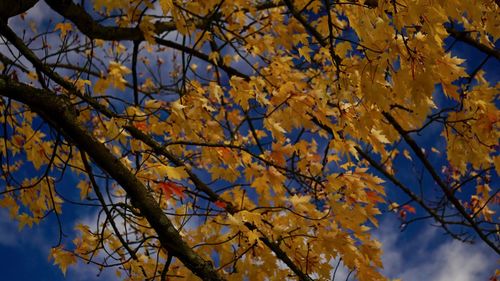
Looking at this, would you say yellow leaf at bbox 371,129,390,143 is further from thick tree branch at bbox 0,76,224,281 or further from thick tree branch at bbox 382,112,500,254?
thick tree branch at bbox 0,76,224,281

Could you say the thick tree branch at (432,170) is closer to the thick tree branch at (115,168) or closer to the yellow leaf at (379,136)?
the yellow leaf at (379,136)

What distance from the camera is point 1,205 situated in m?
4.71

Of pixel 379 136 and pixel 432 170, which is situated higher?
pixel 432 170

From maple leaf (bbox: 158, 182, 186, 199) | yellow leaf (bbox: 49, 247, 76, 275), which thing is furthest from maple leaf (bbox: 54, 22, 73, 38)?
maple leaf (bbox: 158, 182, 186, 199)

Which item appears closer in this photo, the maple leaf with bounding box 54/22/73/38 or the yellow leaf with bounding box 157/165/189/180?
the yellow leaf with bounding box 157/165/189/180

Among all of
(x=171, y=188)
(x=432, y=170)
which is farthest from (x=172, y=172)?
(x=432, y=170)

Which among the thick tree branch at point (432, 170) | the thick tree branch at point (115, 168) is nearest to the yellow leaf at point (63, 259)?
the thick tree branch at point (115, 168)

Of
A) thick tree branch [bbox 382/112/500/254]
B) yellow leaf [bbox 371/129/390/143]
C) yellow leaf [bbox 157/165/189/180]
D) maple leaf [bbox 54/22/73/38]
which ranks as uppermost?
maple leaf [bbox 54/22/73/38]

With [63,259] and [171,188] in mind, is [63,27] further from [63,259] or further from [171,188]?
[171,188]

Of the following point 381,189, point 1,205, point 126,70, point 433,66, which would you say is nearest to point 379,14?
point 433,66

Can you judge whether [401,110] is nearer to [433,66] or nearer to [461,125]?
[461,125]

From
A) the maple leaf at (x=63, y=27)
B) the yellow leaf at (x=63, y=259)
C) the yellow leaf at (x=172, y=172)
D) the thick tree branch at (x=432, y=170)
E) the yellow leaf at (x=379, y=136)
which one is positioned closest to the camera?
the yellow leaf at (x=172, y=172)

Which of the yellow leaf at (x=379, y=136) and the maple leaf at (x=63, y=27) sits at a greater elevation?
the maple leaf at (x=63, y=27)

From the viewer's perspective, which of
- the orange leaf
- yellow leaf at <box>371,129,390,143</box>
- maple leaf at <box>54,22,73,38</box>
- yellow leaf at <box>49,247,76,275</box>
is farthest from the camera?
maple leaf at <box>54,22,73,38</box>
